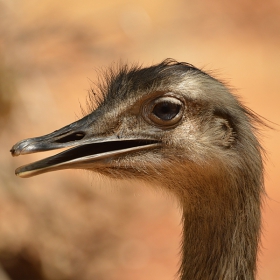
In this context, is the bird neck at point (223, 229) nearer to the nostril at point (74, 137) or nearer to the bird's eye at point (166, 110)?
the bird's eye at point (166, 110)

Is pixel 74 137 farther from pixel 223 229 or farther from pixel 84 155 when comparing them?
pixel 223 229

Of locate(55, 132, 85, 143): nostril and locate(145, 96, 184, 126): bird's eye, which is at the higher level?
locate(145, 96, 184, 126): bird's eye

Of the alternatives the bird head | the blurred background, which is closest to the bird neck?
the bird head

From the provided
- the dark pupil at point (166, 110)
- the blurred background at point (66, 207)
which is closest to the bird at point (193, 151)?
the dark pupil at point (166, 110)

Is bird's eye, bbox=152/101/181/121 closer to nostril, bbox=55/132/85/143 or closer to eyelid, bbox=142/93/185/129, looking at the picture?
eyelid, bbox=142/93/185/129

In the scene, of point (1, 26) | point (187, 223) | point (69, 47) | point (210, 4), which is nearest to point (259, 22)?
point (210, 4)

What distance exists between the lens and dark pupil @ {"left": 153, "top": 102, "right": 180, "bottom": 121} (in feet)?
7.94

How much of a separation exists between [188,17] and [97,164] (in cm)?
757

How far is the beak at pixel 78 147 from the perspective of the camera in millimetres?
2293

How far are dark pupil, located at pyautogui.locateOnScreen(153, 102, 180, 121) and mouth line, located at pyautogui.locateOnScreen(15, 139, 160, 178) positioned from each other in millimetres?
102

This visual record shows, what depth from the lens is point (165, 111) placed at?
2.43m

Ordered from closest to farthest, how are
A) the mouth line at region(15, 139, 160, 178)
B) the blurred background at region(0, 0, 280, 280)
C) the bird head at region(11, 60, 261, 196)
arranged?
1. the mouth line at region(15, 139, 160, 178)
2. the bird head at region(11, 60, 261, 196)
3. the blurred background at region(0, 0, 280, 280)

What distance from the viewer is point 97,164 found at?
235cm

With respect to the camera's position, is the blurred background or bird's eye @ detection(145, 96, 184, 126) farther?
the blurred background
